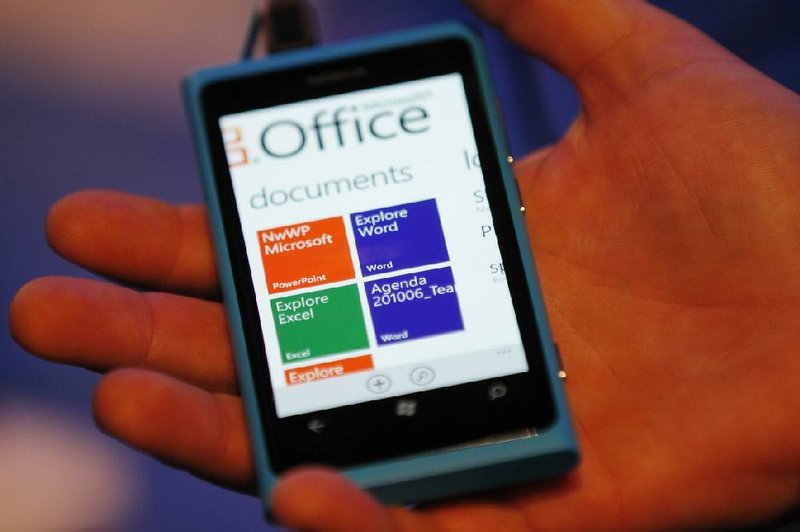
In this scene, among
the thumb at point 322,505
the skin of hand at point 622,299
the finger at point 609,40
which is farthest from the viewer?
the finger at point 609,40

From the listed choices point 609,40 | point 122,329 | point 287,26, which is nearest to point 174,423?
point 122,329

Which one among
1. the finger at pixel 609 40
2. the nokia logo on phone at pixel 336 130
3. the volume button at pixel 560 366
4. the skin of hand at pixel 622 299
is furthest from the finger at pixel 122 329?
the finger at pixel 609 40

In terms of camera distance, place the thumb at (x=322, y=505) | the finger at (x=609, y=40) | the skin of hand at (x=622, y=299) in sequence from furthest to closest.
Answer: the finger at (x=609, y=40) → the skin of hand at (x=622, y=299) → the thumb at (x=322, y=505)

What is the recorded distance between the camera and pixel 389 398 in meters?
0.67

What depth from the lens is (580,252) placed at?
75 cm

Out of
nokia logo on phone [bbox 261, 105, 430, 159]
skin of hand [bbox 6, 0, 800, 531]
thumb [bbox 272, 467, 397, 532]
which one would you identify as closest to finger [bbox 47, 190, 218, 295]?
skin of hand [bbox 6, 0, 800, 531]

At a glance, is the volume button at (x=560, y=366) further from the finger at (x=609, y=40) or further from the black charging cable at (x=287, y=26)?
the black charging cable at (x=287, y=26)

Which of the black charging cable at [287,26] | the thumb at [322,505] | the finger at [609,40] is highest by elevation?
the black charging cable at [287,26]

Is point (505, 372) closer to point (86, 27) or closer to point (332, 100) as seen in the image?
point (332, 100)

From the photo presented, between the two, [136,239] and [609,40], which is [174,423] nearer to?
[136,239]

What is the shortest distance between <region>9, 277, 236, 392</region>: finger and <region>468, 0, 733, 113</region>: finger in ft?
1.34

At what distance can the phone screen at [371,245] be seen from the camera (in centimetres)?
68

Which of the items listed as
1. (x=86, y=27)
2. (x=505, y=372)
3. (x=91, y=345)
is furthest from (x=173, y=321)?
(x=86, y=27)

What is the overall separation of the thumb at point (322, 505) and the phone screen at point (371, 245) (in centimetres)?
15
